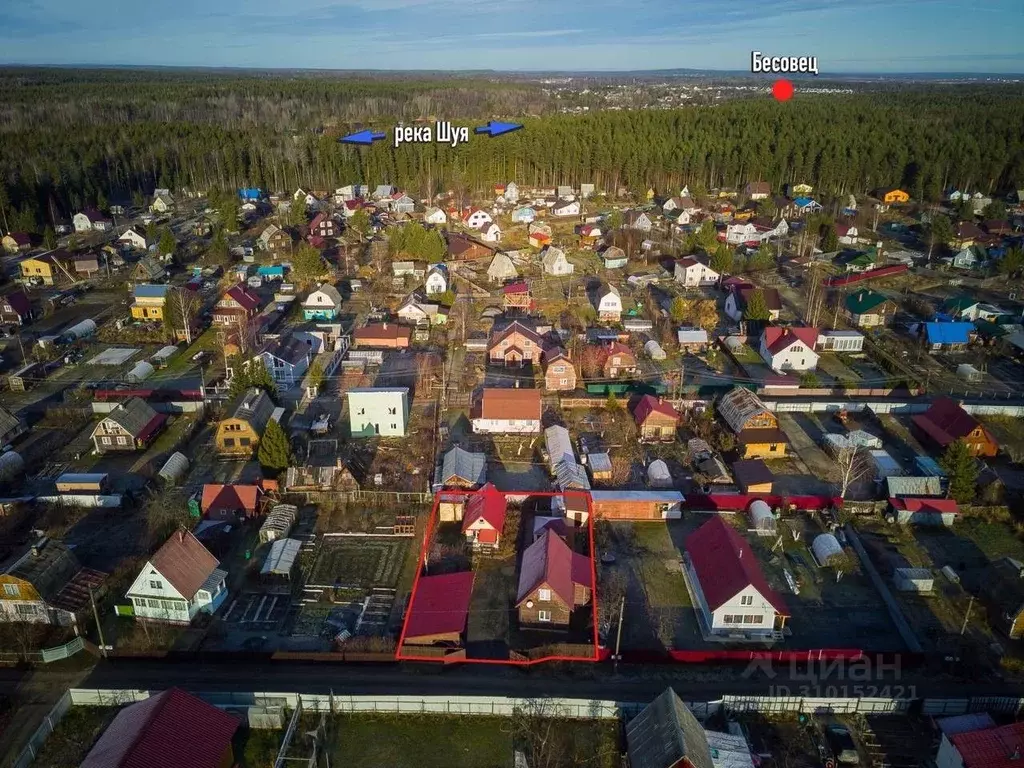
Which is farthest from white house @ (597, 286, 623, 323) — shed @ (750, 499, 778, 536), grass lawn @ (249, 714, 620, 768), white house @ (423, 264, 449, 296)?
grass lawn @ (249, 714, 620, 768)

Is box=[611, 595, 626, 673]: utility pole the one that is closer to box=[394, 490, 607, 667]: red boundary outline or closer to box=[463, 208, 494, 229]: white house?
box=[394, 490, 607, 667]: red boundary outline

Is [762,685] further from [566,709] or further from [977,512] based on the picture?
[977,512]

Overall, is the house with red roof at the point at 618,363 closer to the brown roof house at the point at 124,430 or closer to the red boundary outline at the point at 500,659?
the red boundary outline at the point at 500,659

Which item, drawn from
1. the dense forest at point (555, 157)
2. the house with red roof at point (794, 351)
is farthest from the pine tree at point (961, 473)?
the dense forest at point (555, 157)

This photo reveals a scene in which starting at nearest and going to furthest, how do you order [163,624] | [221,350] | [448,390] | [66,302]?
1. [163,624]
2. [448,390]
3. [221,350]
4. [66,302]

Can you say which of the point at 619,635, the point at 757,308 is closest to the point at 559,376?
the point at 757,308

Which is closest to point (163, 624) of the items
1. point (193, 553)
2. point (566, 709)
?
point (193, 553)
